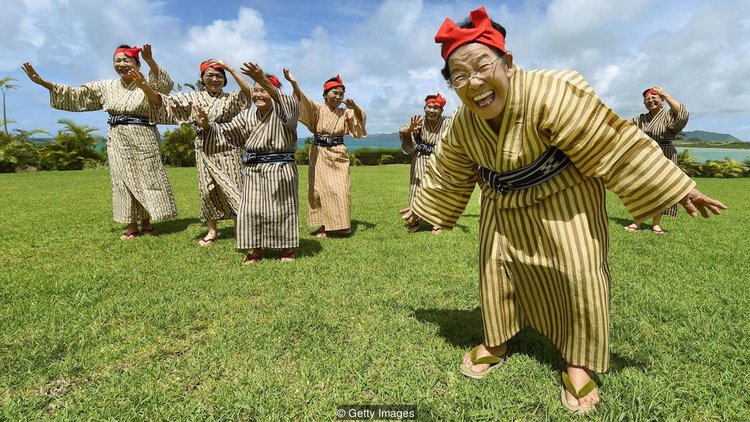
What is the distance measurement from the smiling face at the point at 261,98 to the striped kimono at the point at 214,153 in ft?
2.34

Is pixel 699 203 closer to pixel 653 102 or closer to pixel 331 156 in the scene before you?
pixel 331 156

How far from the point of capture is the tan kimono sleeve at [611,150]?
2.07 metres

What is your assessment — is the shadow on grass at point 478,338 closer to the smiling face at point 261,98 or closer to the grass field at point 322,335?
the grass field at point 322,335

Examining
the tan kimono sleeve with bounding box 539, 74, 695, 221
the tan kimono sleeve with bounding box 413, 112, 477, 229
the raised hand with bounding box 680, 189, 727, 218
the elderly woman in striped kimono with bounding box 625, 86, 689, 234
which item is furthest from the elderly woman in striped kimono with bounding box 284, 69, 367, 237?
the raised hand with bounding box 680, 189, 727, 218

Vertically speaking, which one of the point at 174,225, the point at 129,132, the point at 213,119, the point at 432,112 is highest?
the point at 432,112

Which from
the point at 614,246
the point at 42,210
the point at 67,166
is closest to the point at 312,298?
the point at 614,246

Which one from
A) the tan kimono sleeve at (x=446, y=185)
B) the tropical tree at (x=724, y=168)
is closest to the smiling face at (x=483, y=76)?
the tan kimono sleeve at (x=446, y=185)

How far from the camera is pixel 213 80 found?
5293mm

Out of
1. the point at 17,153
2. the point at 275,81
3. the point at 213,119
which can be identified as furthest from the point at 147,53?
the point at 17,153

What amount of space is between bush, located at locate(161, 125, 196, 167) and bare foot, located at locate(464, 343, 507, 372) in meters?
22.6

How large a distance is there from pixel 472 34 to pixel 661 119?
19.0 feet

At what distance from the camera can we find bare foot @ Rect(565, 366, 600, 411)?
2.31 metres

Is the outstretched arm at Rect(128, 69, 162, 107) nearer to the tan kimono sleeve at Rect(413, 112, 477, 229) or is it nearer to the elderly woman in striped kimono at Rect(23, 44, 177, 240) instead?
the elderly woman in striped kimono at Rect(23, 44, 177, 240)

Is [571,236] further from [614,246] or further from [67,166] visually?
[67,166]
